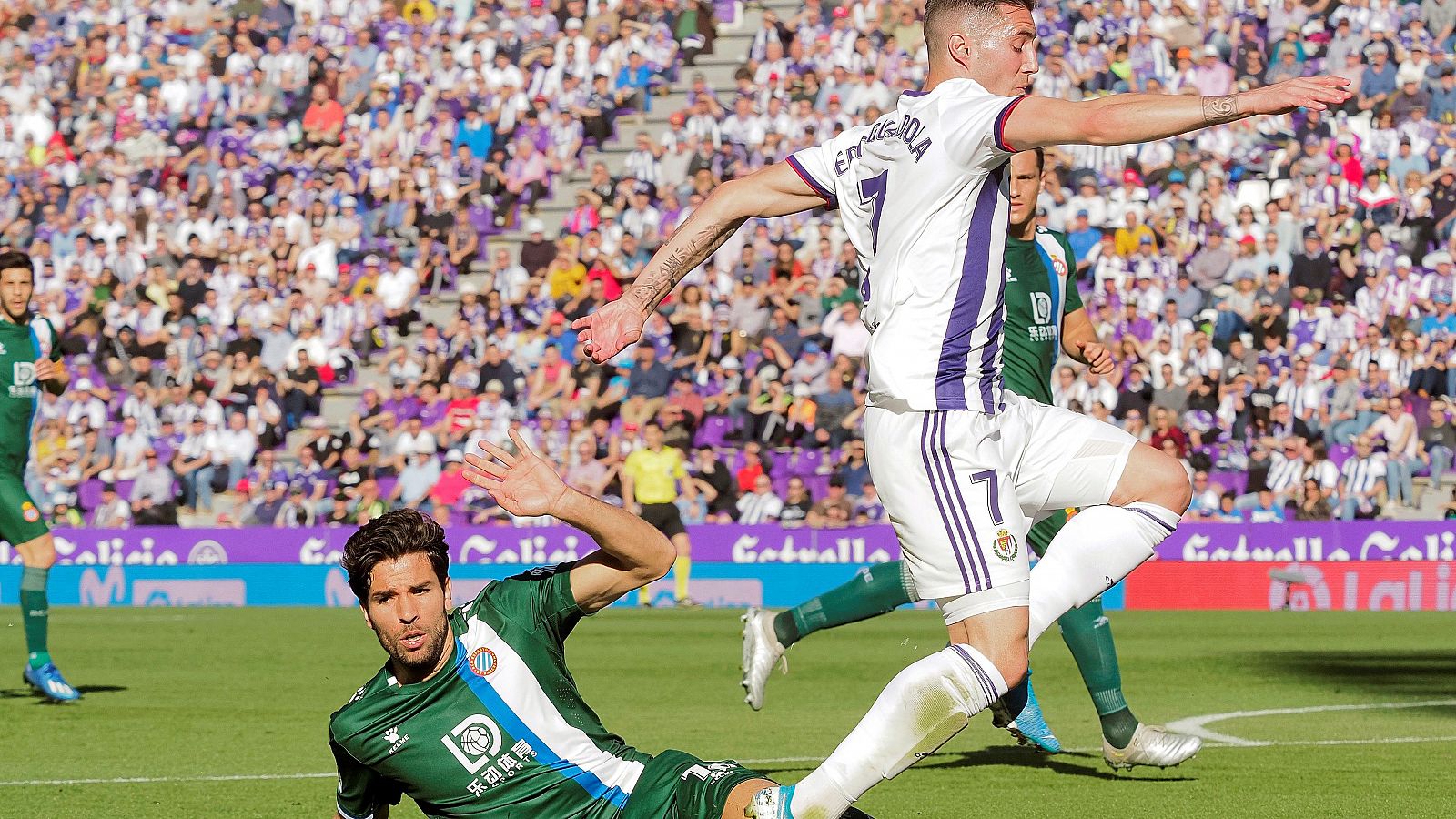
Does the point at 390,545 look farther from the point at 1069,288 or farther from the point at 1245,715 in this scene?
the point at 1245,715

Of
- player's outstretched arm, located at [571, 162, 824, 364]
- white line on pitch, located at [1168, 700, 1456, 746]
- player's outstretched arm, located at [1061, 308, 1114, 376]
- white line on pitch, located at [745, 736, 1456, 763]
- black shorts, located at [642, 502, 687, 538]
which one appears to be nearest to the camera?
player's outstretched arm, located at [571, 162, 824, 364]

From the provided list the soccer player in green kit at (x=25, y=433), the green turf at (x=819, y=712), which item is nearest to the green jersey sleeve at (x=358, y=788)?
the green turf at (x=819, y=712)

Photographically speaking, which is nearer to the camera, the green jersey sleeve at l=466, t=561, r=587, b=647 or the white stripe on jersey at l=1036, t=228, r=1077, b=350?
the green jersey sleeve at l=466, t=561, r=587, b=647

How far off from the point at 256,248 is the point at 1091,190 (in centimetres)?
1284

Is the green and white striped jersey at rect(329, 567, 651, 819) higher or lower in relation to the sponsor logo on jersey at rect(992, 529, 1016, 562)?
lower

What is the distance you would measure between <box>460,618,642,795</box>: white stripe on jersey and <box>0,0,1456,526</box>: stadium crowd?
16.6 meters

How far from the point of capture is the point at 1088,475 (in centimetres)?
605

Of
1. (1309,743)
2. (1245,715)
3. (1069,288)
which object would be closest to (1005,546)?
(1069,288)

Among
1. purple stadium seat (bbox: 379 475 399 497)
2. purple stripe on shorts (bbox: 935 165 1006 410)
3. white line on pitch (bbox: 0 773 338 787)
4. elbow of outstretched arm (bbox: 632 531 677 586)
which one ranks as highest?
purple stripe on shorts (bbox: 935 165 1006 410)

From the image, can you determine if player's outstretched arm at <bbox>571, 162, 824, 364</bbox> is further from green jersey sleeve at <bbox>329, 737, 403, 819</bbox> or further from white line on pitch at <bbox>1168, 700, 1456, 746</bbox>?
white line on pitch at <bbox>1168, 700, 1456, 746</bbox>

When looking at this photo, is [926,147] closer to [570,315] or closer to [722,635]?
[722,635]

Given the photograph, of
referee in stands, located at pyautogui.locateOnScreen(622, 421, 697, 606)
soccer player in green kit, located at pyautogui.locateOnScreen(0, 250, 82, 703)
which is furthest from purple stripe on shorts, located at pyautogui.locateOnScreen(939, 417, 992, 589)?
referee in stands, located at pyautogui.locateOnScreen(622, 421, 697, 606)

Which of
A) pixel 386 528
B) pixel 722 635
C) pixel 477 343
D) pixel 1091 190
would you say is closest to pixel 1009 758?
pixel 386 528

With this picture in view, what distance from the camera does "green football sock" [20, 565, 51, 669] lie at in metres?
12.0
